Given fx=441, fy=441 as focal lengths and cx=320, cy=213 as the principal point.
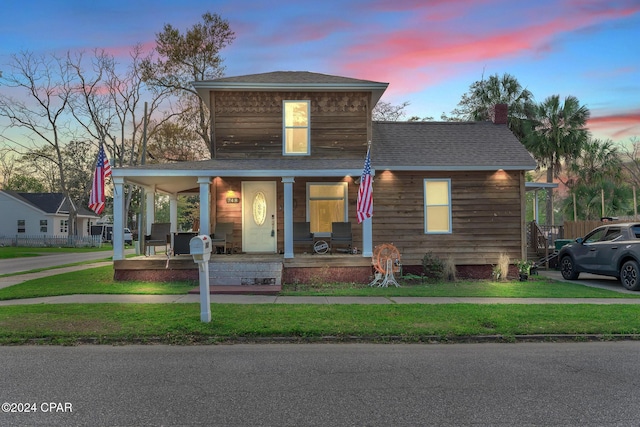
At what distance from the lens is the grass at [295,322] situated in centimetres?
654

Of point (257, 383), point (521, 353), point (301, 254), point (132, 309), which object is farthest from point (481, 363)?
point (301, 254)

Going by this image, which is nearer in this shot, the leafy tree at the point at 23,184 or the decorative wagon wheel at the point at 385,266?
the decorative wagon wheel at the point at 385,266

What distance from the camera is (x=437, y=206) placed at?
48.2 feet

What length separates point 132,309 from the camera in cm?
812

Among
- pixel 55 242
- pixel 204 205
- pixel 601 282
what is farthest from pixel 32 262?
pixel 601 282

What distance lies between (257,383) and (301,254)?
9.28 m

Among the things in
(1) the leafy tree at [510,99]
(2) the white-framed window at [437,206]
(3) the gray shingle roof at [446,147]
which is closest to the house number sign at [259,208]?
(3) the gray shingle roof at [446,147]

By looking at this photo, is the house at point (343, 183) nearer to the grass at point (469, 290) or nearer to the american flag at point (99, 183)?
the grass at point (469, 290)

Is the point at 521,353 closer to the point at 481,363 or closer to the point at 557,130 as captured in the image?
the point at 481,363

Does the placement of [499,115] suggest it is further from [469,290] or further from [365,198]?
[469,290]

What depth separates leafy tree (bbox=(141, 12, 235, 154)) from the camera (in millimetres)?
28609

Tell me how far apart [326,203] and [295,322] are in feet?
25.4

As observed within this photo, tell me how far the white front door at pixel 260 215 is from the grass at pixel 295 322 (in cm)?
593

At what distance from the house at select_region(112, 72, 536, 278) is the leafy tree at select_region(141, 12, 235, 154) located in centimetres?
1467
